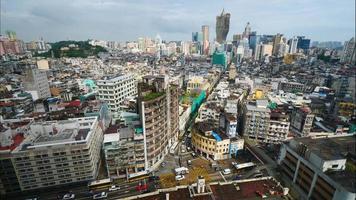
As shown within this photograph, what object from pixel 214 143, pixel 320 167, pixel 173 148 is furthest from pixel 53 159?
pixel 320 167

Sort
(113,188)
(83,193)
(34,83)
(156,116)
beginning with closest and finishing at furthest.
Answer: (83,193), (113,188), (156,116), (34,83)

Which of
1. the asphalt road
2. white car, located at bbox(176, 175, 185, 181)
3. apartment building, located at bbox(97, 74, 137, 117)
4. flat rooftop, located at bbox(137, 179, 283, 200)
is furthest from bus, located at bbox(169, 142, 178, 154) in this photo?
apartment building, located at bbox(97, 74, 137, 117)

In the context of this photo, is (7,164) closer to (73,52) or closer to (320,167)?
(320,167)

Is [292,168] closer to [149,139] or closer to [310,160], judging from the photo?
[310,160]

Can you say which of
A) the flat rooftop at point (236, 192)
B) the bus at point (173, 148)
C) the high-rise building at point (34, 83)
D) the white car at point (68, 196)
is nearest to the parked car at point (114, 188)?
the white car at point (68, 196)

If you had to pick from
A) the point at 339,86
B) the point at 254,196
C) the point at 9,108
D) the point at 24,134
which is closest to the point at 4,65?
the point at 9,108

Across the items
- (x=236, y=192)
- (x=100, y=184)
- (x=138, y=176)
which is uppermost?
(x=236, y=192)

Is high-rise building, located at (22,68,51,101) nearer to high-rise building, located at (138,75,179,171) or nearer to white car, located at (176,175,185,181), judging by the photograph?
high-rise building, located at (138,75,179,171)
